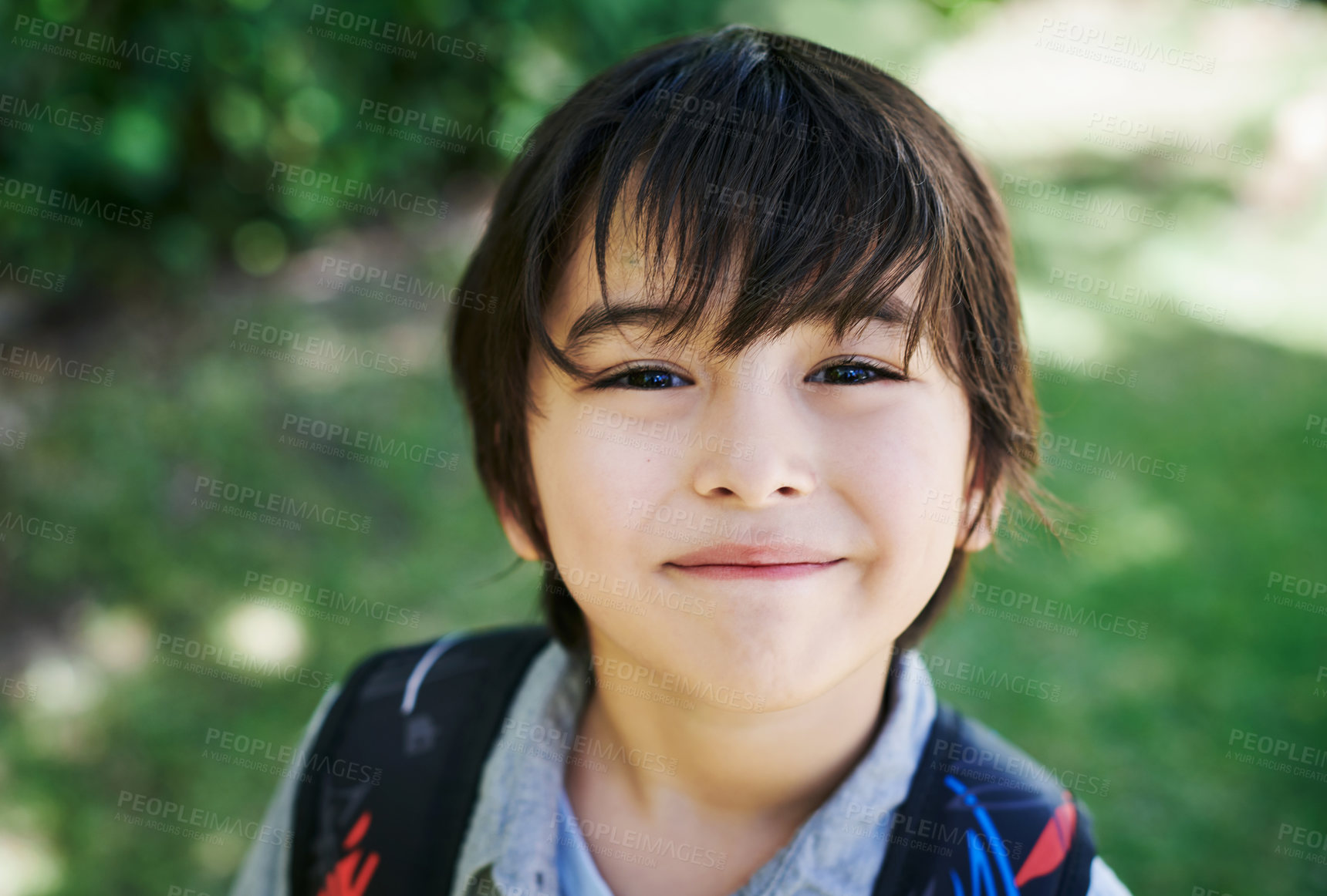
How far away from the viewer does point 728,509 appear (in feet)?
3.77

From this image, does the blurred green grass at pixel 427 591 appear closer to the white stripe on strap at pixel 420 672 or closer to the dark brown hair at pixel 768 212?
the dark brown hair at pixel 768 212

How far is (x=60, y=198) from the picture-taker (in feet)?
12.4

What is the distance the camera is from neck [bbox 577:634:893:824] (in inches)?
53.3

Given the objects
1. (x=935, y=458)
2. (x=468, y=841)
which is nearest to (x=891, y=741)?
(x=935, y=458)

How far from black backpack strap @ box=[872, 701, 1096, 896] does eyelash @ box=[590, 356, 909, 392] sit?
56 centimetres

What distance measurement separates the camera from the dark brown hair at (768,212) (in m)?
1.18

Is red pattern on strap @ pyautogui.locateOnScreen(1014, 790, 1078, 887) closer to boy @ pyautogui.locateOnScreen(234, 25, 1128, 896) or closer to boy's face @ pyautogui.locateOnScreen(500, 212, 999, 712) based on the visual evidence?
boy @ pyautogui.locateOnScreen(234, 25, 1128, 896)

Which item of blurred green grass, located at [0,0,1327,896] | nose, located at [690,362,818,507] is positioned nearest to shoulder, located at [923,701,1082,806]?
nose, located at [690,362,818,507]

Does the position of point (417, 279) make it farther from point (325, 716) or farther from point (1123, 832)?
point (1123, 832)

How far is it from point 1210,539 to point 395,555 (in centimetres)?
311

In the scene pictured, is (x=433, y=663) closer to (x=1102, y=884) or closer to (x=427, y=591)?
(x=1102, y=884)

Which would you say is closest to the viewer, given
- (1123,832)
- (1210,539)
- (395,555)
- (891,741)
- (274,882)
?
(891,741)

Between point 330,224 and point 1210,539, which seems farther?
point 330,224

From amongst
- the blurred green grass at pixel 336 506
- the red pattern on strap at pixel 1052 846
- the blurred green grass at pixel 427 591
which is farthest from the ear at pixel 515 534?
the blurred green grass at pixel 336 506
